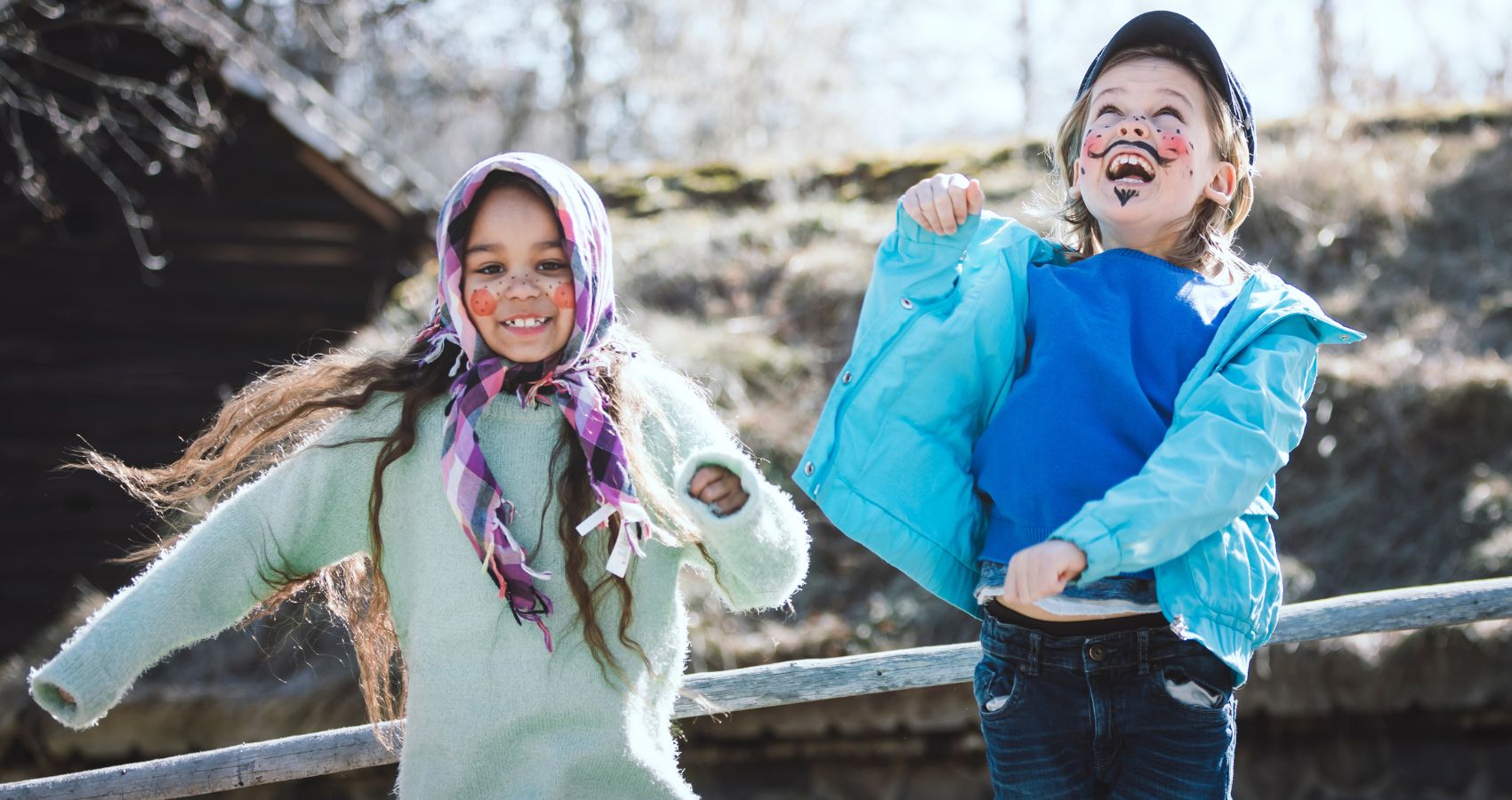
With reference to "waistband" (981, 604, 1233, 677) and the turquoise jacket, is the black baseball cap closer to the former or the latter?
the turquoise jacket

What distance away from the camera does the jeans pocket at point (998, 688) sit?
2.27 metres

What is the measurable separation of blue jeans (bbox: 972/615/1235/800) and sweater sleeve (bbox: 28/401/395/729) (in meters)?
1.23

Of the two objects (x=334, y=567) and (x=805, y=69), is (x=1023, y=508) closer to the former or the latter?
(x=334, y=567)

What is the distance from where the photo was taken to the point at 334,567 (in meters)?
2.63

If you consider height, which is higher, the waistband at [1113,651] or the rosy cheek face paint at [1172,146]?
the rosy cheek face paint at [1172,146]

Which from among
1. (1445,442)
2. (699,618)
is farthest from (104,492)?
(1445,442)

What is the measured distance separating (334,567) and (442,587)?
39 cm

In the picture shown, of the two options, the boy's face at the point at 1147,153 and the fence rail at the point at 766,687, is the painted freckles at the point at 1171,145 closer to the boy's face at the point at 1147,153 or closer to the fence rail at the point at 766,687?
the boy's face at the point at 1147,153

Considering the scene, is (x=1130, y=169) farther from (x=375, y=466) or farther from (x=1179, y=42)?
(x=375, y=466)

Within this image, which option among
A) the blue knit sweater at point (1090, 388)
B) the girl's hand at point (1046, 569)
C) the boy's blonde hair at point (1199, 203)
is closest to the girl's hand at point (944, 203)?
the blue knit sweater at point (1090, 388)

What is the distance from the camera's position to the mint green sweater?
2.23 metres

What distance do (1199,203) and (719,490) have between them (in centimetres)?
109

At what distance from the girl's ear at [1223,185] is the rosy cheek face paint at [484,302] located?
1.32 metres

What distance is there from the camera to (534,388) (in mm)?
2424
